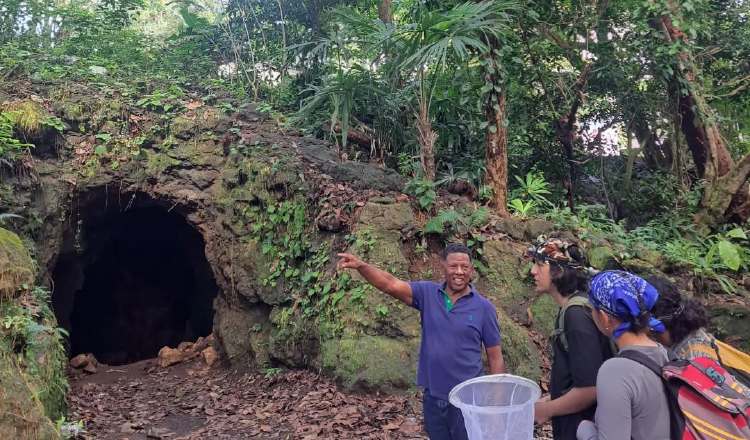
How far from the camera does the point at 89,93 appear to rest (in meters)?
9.44

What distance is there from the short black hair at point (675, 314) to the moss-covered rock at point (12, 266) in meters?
5.34

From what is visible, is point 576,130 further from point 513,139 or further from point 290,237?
point 290,237

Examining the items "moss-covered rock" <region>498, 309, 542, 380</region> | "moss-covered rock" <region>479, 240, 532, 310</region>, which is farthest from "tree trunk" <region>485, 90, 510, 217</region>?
"moss-covered rock" <region>498, 309, 542, 380</region>

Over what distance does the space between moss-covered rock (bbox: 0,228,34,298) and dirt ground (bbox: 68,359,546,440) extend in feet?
5.11

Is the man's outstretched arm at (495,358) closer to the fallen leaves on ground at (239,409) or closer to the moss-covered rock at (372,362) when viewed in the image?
the fallen leaves on ground at (239,409)

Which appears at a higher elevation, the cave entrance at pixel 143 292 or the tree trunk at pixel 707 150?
the tree trunk at pixel 707 150

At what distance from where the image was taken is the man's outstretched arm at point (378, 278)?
349cm

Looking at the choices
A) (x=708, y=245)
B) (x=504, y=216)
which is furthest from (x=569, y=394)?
(x=708, y=245)

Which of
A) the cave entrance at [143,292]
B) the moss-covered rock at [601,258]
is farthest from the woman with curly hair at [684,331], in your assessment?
the cave entrance at [143,292]

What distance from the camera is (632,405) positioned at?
2244 millimetres

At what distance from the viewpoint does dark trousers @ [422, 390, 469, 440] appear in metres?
3.32

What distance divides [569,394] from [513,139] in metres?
7.63

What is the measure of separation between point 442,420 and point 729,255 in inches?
241

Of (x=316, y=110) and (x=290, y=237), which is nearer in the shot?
(x=290, y=237)
